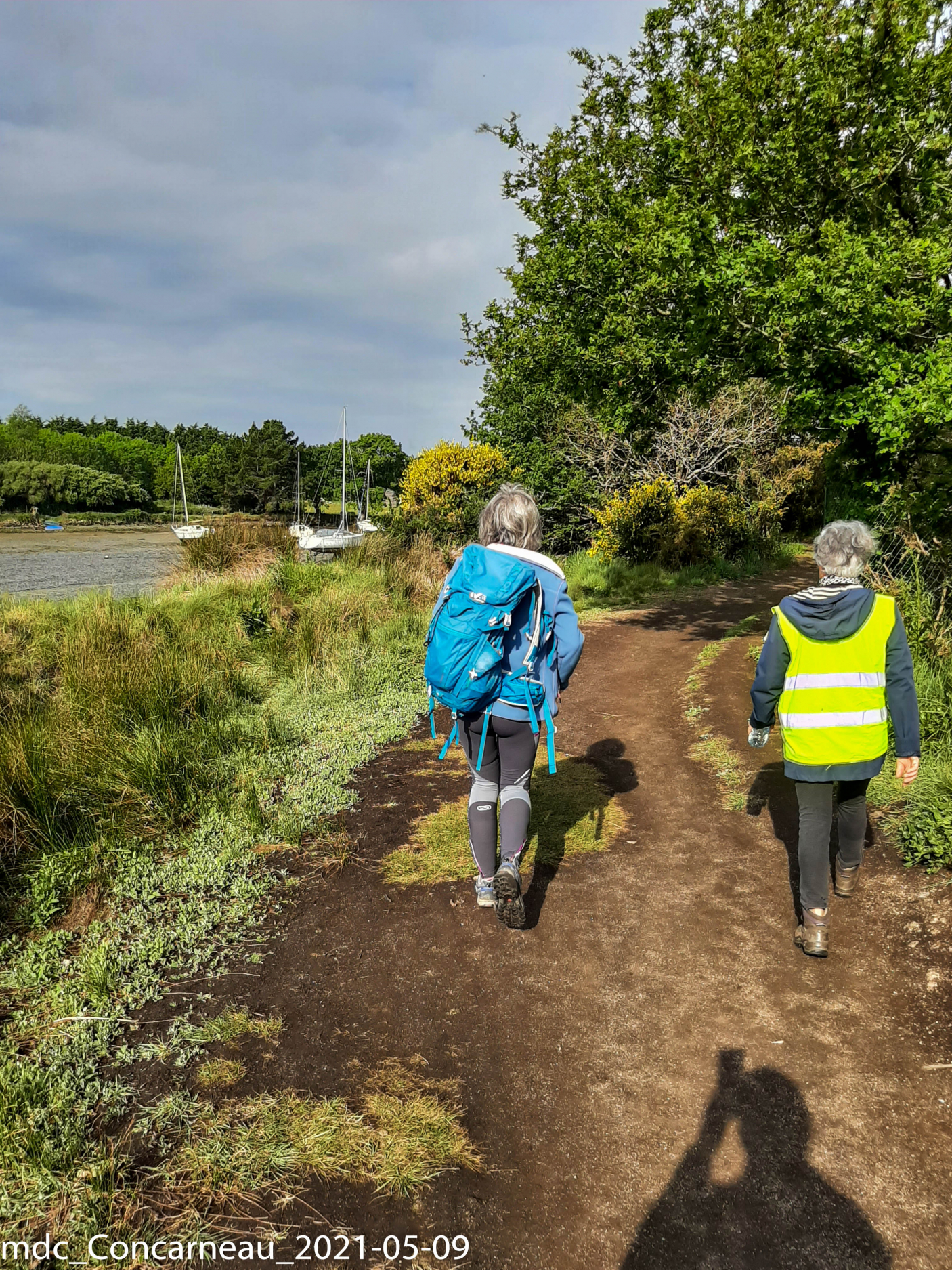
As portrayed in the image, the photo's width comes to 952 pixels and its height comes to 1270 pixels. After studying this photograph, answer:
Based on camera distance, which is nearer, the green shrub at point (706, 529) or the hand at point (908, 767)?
the hand at point (908, 767)

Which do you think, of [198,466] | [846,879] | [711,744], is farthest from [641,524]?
[198,466]

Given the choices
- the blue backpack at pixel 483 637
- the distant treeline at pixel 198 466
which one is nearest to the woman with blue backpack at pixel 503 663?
the blue backpack at pixel 483 637

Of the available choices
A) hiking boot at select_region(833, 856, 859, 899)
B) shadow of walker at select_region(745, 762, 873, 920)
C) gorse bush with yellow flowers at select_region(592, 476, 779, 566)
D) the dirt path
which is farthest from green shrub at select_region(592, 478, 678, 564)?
hiking boot at select_region(833, 856, 859, 899)

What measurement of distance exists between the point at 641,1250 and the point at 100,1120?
70.8 inches

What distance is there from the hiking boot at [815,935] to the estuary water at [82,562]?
385 inches

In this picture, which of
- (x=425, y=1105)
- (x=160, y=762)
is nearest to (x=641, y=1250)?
(x=425, y=1105)

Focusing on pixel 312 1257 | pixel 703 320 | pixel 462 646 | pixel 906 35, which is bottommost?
pixel 312 1257

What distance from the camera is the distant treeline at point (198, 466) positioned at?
80.4m

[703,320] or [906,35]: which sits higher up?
[906,35]

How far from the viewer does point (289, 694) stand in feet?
23.9

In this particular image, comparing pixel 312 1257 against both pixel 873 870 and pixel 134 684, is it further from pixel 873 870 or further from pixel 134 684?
pixel 134 684

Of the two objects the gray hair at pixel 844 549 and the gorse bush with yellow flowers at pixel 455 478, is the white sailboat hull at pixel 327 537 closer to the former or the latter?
the gorse bush with yellow flowers at pixel 455 478

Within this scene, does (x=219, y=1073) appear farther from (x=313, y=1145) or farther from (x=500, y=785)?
(x=500, y=785)

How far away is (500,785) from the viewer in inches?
133
